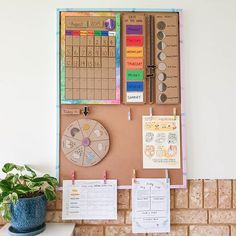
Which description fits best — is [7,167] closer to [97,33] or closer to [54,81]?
[54,81]

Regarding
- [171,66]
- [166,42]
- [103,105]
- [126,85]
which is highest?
[166,42]

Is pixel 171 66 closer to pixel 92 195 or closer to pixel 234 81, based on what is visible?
pixel 234 81

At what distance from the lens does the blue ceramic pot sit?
1054 mm

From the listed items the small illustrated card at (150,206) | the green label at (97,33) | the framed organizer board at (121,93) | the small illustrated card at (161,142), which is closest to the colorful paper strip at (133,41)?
the framed organizer board at (121,93)

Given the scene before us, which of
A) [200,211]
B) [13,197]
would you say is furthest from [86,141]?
[200,211]

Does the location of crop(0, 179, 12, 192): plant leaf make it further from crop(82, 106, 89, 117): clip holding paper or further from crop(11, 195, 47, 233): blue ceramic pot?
crop(82, 106, 89, 117): clip holding paper

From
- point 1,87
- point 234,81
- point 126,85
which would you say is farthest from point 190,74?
point 1,87

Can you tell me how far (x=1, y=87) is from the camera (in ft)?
4.05

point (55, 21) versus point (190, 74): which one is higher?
point (55, 21)

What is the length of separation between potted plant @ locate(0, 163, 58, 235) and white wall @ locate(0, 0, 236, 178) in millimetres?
106

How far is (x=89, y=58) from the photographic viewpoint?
4.04 feet

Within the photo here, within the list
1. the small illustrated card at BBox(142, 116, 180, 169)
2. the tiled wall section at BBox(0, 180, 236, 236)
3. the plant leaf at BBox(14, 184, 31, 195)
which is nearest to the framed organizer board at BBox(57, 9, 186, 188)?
the small illustrated card at BBox(142, 116, 180, 169)

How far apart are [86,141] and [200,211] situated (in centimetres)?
72

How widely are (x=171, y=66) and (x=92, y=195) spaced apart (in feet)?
2.63
